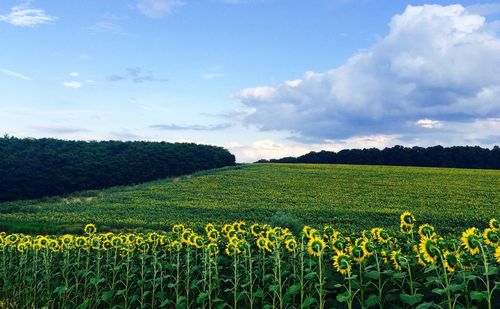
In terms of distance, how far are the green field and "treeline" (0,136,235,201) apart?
4.64 metres

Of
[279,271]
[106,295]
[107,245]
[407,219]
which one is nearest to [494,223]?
[407,219]

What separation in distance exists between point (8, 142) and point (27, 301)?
146 ft

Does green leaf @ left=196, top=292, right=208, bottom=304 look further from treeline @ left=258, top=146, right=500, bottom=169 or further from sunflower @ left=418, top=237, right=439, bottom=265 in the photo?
treeline @ left=258, top=146, right=500, bottom=169

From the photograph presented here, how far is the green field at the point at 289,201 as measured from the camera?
2705 cm

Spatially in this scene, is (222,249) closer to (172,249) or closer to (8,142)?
(172,249)

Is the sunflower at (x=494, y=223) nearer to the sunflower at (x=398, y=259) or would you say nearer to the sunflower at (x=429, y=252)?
the sunflower at (x=398, y=259)

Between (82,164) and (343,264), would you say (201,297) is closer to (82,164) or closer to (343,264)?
(343,264)

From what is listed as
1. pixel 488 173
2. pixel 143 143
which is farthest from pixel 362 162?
pixel 143 143

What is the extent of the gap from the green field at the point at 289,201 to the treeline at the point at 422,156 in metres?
12.1

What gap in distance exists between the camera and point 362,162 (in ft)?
204

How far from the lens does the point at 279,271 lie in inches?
251

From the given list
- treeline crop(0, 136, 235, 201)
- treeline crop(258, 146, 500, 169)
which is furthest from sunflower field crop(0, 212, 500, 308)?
treeline crop(258, 146, 500, 169)

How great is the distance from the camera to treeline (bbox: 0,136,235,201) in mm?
45875

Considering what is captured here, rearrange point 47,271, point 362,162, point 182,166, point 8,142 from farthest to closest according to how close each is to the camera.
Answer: point 362,162 → point 182,166 → point 8,142 → point 47,271
